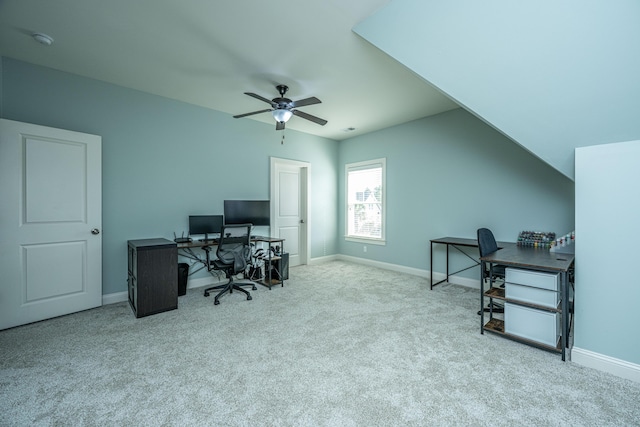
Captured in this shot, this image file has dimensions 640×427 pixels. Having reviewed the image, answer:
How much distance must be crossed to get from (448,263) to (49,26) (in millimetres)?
5546

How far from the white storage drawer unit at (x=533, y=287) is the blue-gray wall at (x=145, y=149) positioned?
13.0ft

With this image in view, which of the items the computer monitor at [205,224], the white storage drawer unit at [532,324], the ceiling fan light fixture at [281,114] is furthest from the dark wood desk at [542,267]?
the computer monitor at [205,224]

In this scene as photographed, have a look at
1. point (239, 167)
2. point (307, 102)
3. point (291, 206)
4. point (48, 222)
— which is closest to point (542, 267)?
point (307, 102)

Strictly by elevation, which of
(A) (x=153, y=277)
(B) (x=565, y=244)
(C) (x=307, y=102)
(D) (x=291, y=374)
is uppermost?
(C) (x=307, y=102)

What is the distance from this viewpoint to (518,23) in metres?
1.79

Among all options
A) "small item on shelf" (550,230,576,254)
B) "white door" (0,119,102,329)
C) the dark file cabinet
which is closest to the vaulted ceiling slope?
"small item on shelf" (550,230,576,254)

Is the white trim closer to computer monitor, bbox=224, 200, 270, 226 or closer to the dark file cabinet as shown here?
computer monitor, bbox=224, 200, 270, 226

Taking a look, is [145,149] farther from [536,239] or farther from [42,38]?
[536,239]

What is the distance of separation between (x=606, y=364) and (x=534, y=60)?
2.32m

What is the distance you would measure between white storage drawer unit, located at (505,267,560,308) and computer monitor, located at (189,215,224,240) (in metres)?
3.68

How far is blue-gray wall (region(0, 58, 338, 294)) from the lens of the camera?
304cm

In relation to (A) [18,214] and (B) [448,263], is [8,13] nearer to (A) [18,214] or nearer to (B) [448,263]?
(A) [18,214]

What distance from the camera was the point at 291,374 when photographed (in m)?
1.97

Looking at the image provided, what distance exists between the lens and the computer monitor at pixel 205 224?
3926 millimetres
